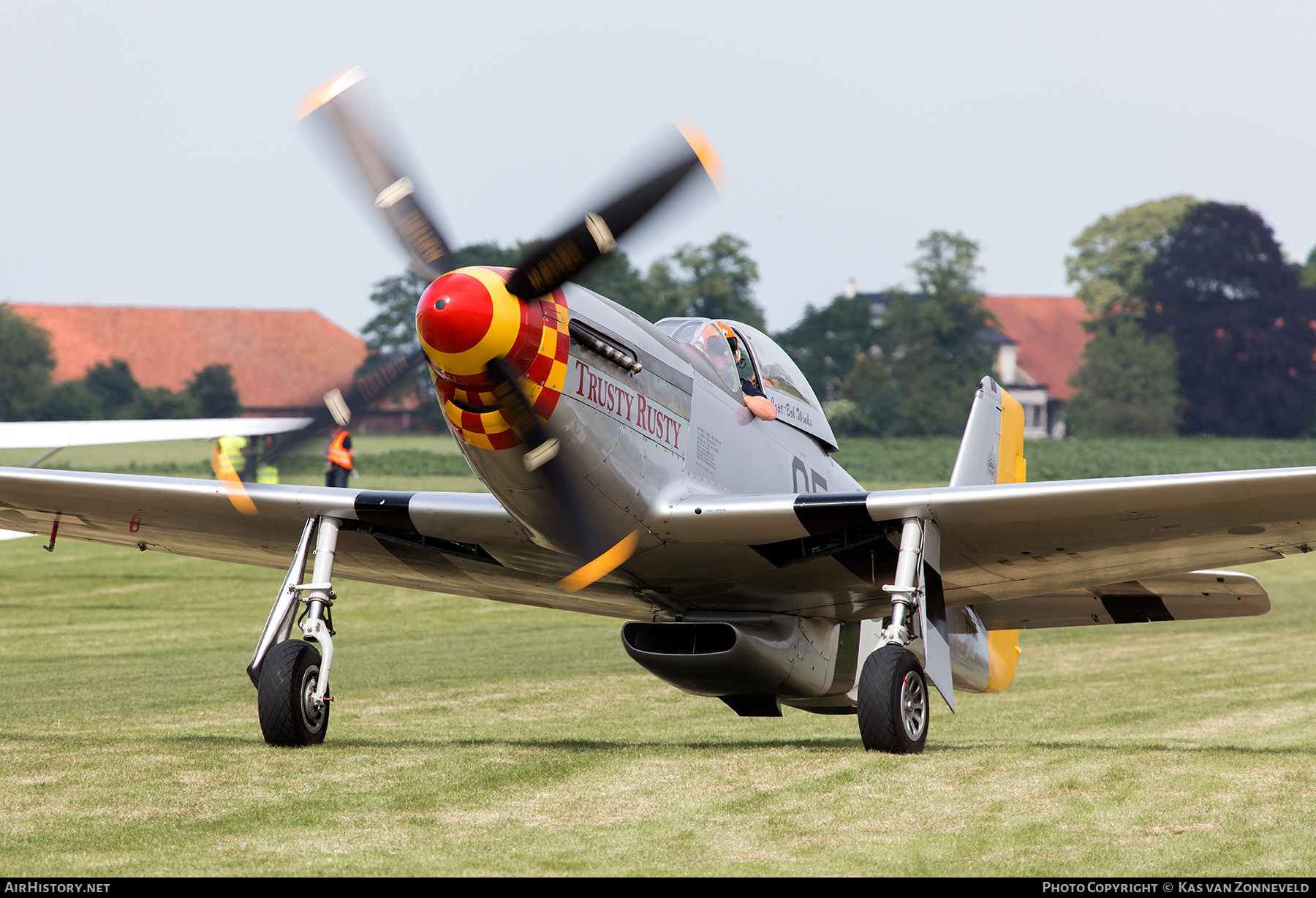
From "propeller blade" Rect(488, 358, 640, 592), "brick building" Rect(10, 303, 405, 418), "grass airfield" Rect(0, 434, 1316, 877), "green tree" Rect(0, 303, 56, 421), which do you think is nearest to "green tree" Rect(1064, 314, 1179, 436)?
"brick building" Rect(10, 303, 405, 418)

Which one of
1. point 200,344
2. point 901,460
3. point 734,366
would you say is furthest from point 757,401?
point 200,344

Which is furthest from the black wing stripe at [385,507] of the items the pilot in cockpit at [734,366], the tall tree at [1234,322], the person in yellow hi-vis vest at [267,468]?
the tall tree at [1234,322]

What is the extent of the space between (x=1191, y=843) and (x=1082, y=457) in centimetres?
6345

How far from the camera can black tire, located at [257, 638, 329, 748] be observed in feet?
26.8

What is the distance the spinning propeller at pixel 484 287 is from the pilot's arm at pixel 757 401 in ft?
6.26

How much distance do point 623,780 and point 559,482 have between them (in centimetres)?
166

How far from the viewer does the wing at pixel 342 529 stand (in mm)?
8984

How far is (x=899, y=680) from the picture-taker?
Result: 27.1 ft

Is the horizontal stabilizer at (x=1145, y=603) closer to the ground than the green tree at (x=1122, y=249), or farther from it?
closer to the ground

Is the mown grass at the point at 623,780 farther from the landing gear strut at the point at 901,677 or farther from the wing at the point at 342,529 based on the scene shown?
the wing at the point at 342,529

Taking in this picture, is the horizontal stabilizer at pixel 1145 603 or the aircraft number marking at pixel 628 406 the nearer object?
the aircraft number marking at pixel 628 406

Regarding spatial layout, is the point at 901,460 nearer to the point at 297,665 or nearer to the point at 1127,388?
the point at 1127,388

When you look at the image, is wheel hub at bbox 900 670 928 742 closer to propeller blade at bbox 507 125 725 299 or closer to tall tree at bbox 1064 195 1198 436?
propeller blade at bbox 507 125 725 299
